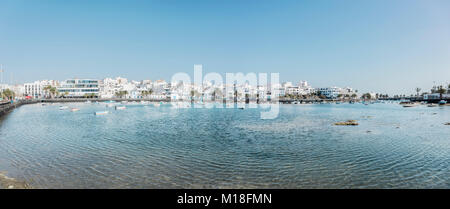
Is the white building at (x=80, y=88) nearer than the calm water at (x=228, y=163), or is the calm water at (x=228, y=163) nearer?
the calm water at (x=228, y=163)

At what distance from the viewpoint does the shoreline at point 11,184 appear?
33.3 feet

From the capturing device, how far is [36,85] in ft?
640

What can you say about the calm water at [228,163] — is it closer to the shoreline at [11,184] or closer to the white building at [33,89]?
the shoreline at [11,184]

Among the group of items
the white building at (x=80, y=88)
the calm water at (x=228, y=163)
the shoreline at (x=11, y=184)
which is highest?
the white building at (x=80, y=88)

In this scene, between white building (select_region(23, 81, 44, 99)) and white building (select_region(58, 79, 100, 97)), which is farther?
white building (select_region(23, 81, 44, 99))

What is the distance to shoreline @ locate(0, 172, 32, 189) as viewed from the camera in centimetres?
1016

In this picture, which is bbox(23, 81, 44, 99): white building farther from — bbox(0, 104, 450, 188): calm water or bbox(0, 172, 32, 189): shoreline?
bbox(0, 172, 32, 189): shoreline

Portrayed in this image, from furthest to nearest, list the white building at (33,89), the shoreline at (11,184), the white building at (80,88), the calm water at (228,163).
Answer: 1. the white building at (33,89)
2. the white building at (80,88)
3. the calm water at (228,163)
4. the shoreline at (11,184)

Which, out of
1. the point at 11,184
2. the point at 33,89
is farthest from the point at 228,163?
the point at 33,89

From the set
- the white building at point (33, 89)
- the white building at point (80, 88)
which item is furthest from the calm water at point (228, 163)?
the white building at point (33, 89)

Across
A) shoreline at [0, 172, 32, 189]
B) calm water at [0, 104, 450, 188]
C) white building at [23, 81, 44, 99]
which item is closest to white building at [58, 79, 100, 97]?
white building at [23, 81, 44, 99]

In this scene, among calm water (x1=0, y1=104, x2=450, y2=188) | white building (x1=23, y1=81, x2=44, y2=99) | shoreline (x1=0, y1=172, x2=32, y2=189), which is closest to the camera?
shoreline (x1=0, y1=172, x2=32, y2=189)

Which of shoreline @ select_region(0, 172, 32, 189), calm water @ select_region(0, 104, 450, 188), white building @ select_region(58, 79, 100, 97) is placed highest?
white building @ select_region(58, 79, 100, 97)
